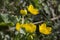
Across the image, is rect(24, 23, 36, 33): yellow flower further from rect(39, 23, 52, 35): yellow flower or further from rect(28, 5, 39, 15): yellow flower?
rect(28, 5, 39, 15): yellow flower

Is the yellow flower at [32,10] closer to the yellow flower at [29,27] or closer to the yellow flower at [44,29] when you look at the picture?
the yellow flower at [44,29]

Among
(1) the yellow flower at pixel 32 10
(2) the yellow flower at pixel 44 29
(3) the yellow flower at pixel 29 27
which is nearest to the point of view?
(3) the yellow flower at pixel 29 27

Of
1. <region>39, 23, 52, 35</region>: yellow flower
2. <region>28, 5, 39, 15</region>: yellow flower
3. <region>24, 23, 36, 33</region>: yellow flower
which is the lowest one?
<region>39, 23, 52, 35</region>: yellow flower

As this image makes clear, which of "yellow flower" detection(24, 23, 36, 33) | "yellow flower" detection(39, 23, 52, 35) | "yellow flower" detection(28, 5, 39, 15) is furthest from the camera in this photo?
"yellow flower" detection(28, 5, 39, 15)

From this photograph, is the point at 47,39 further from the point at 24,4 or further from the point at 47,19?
the point at 24,4

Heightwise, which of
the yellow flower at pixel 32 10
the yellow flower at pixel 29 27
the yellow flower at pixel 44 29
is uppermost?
the yellow flower at pixel 32 10

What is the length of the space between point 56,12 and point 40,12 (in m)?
0.30

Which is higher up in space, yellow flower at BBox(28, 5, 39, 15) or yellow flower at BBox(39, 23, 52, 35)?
yellow flower at BBox(28, 5, 39, 15)

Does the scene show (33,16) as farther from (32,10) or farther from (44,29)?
(44,29)

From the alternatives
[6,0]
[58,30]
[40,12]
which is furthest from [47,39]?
[6,0]

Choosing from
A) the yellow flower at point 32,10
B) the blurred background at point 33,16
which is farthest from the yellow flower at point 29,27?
the yellow flower at point 32,10

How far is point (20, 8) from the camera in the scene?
9.20 feet

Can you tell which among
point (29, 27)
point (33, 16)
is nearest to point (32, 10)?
point (33, 16)

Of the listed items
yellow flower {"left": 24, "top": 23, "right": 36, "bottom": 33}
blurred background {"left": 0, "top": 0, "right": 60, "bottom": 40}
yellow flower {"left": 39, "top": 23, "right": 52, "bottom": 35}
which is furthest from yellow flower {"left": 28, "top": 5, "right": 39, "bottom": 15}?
yellow flower {"left": 24, "top": 23, "right": 36, "bottom": 33}
